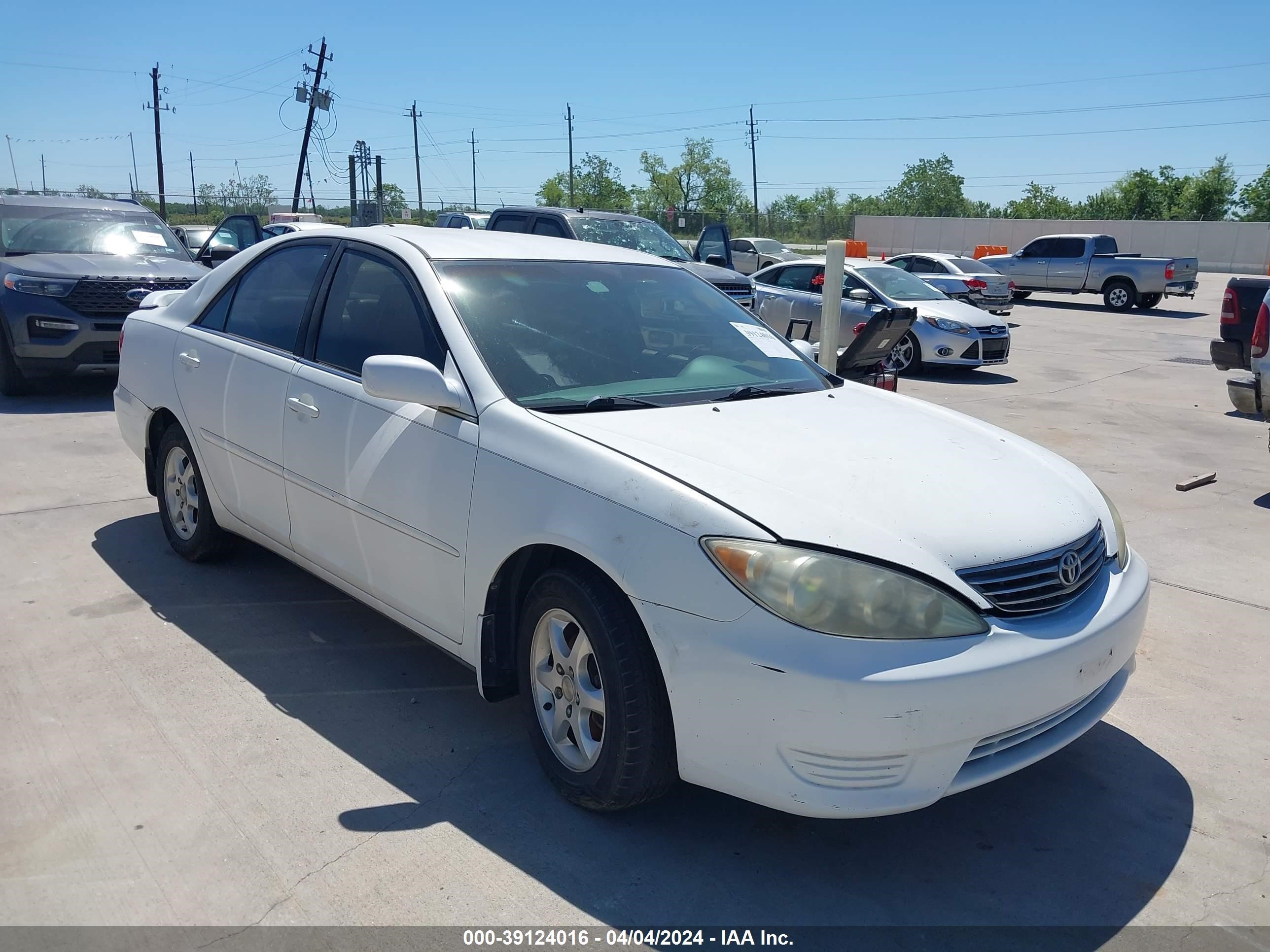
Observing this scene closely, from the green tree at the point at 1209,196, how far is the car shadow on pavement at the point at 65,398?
62.4m

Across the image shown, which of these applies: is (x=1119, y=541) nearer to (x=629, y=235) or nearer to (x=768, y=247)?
(x=629, y=235)

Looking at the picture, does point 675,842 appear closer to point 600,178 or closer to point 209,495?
point 209,495

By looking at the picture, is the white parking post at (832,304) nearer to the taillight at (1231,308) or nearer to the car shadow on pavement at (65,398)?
the taillight at (1231,308)

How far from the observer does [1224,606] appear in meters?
5.16

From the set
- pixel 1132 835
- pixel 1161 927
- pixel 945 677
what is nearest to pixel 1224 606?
pixel 1132 835

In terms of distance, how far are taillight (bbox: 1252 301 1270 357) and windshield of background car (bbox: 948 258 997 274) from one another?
14.2m

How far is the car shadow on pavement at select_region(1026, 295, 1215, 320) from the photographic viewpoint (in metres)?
24.6

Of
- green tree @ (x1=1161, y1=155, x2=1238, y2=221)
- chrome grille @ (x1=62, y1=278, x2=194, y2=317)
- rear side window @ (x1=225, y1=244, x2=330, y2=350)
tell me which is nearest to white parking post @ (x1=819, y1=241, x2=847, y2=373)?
rear side window @ (x1=225, y1=244, x2=330, y2=350)

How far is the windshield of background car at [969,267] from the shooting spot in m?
21.7

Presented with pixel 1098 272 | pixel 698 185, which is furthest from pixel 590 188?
pixel 1098 272

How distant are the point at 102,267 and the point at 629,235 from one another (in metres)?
6.19

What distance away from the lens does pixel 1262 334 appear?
7500mm

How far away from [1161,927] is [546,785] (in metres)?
1.78

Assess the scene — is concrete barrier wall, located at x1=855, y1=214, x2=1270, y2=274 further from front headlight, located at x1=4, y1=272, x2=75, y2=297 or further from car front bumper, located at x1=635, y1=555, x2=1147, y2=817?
car front bumper, located at x1=635, y1=555, x2=1147, y2=817
